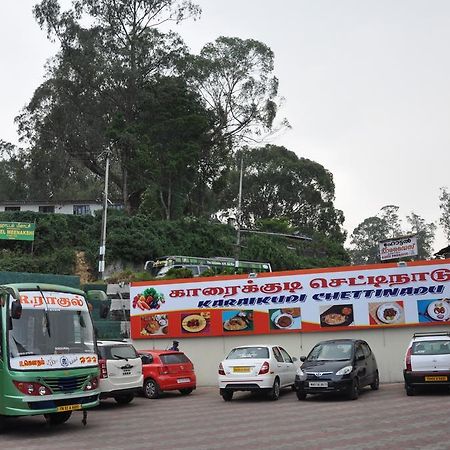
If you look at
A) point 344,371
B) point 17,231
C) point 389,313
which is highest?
point 17,231

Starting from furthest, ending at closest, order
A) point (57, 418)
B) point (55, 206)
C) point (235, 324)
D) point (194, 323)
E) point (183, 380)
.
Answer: point (55, 206), point (194, 323), point (235, 324), point (183, 380), point (57, 418)

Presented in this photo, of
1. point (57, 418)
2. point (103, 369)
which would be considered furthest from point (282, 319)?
point (57, 418)

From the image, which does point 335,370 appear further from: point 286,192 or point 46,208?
point 286,192

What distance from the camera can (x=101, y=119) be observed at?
53.9 meters

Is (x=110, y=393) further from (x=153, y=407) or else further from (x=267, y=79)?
(x=267, y=79)

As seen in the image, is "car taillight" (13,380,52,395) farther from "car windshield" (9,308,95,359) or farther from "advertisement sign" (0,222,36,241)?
"advertisement sign" (0,222,36,241)

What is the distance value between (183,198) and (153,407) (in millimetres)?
43347

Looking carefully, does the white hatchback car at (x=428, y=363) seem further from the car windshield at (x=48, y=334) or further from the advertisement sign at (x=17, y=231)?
the advertisement sign at (x=17, y=231)

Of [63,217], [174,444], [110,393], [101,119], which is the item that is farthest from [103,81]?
[174,444]

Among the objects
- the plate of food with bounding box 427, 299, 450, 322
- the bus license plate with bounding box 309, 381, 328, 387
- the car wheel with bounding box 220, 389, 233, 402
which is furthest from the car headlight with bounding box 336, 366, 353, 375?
the plate of food with bounding box 427, 299, 450, 322

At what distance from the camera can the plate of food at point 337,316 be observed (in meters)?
21.4

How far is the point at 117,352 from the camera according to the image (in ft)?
54.2

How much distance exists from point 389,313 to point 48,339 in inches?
491

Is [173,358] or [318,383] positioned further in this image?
[173,358]
